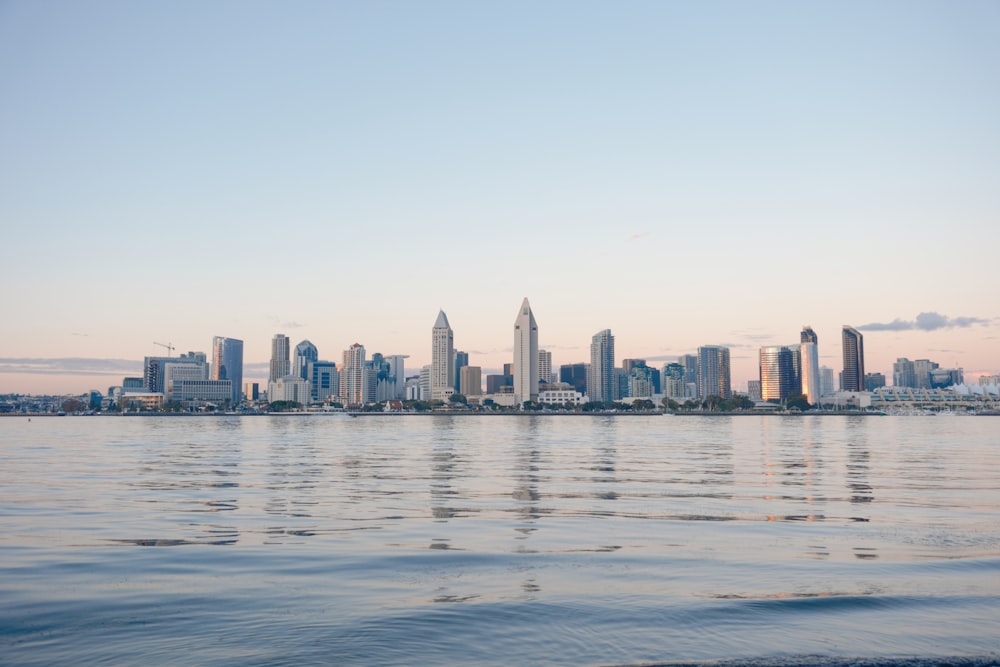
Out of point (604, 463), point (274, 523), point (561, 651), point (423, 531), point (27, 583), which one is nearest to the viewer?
point (561, 651)

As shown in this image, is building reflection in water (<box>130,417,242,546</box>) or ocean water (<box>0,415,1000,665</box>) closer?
ocean water (<box>0,415,1000,665</box>)

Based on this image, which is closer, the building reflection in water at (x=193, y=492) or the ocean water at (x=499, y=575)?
the ocean water at (x=499, y=575)

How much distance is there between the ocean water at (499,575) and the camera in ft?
46.1

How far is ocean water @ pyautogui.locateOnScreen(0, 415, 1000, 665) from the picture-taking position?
14039mm

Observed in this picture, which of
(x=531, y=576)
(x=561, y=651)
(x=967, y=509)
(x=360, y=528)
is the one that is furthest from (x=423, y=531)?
(x=967, y=509)

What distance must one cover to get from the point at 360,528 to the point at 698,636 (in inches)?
625

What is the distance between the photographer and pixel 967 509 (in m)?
33.4

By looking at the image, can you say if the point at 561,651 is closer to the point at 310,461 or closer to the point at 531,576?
the point at 531,576

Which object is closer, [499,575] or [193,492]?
[499,575]

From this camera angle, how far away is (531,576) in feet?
65.2

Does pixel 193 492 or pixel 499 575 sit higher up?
pixel 499 575

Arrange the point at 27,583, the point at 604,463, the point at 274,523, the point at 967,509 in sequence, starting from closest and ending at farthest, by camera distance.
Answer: the point at 27,583
the point at 274,523
the point at 967,509
the point at 604,463

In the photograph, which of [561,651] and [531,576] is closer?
[561,651]

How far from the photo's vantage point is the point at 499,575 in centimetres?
1995
